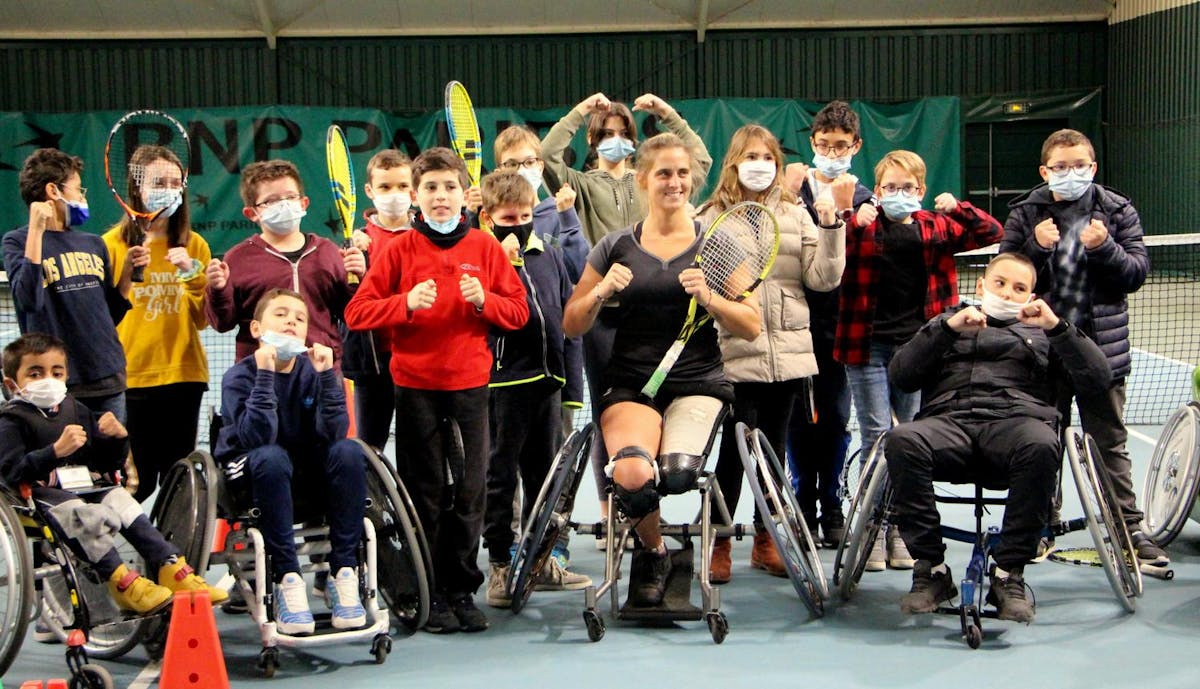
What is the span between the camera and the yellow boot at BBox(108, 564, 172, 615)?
3811 mm

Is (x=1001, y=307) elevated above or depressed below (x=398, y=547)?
above

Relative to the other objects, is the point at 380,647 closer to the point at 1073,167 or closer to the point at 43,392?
the point at 43,392

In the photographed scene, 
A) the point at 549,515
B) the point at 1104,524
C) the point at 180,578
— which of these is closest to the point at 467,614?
the point at 549,515

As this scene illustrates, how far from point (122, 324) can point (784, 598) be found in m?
2.62

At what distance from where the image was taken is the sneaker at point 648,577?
14.5ft

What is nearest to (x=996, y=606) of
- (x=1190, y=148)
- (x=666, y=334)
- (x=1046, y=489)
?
(x=1046, y=489)

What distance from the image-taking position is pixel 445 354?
14.1 ft

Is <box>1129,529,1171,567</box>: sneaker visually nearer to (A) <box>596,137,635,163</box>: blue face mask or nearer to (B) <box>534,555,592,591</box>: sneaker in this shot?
(B) <box>534,555,592,591</box>: sneaker

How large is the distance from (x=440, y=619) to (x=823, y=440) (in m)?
1.78

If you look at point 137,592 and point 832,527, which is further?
point 832,527

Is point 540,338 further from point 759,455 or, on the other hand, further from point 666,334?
point 759,455

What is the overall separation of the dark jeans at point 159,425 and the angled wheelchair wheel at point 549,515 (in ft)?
4.33

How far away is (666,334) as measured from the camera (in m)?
4.42

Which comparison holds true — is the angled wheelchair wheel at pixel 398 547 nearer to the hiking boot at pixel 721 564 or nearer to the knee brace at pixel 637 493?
the knee brace at pixel 637 493
